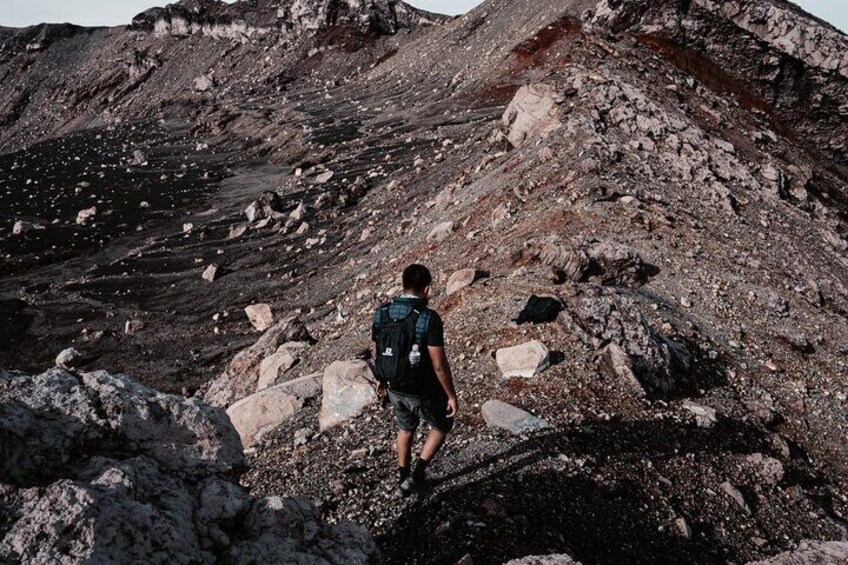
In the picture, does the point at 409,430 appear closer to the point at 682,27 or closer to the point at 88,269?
the point at 88,269

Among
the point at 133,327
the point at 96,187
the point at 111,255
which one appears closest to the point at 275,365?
the point at 133,327

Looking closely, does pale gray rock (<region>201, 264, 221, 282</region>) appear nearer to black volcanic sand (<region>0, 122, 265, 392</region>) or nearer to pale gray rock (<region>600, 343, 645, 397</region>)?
black volcanic sand (<region>0, 122, 265, 392</region>)

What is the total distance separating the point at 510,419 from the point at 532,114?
16944mm

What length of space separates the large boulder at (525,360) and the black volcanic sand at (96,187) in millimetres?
23306

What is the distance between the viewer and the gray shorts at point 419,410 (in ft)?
20.1

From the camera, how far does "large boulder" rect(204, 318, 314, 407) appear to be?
1324 cm

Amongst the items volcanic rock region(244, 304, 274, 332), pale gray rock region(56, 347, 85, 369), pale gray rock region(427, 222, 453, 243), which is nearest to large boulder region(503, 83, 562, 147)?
pale gray rock region(427, 222, 453, 243)

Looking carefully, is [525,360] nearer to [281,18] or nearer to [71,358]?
[71,358]

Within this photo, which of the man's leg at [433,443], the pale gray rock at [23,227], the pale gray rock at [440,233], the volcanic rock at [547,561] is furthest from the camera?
the pale gray rock at [23,227]

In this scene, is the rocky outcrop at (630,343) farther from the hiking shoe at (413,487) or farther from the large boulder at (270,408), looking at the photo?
the large boulder at (270,408)

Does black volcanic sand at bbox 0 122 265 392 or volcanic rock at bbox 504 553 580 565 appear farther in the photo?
black volcanic sand at bbox 0 122 265 392

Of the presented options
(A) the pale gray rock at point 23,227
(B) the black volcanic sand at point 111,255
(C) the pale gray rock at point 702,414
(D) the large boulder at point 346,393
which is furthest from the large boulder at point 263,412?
(A) the pale gray rock at point 23,227

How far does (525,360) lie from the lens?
882cm

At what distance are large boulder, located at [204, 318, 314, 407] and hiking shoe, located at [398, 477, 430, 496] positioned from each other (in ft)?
23.3
